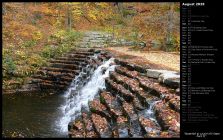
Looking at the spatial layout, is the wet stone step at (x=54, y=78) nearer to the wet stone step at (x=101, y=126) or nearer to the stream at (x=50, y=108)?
the stream at (x=50, y=108)

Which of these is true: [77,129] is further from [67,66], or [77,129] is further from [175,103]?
[67,66]

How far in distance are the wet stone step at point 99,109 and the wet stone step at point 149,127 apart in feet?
5.25

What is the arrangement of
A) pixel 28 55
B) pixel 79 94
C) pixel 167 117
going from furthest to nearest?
1. pixel 28 55
2. pixel 79 94
3. pixel 167 117

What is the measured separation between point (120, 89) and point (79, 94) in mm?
3638

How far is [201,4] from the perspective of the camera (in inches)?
289

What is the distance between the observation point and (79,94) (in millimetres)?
15227

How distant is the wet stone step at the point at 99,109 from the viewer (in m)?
10.5

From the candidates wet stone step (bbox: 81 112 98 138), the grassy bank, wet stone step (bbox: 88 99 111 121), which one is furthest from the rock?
the grassy bank

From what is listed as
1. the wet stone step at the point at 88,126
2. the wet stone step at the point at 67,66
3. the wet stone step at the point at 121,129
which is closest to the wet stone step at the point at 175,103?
the wet stone step at the point at 121,129

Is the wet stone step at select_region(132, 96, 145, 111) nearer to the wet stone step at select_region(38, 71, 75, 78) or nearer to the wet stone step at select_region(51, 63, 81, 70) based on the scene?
the wet stone step at select_region(38, 71, 75, 78)

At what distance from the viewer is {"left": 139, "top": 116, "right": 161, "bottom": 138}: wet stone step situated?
803 cm

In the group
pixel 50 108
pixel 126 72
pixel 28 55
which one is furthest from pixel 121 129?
pixel 28 55

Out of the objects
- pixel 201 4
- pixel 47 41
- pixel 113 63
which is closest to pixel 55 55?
pixel 47 41

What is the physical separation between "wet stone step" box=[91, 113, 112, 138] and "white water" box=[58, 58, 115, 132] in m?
1.25
